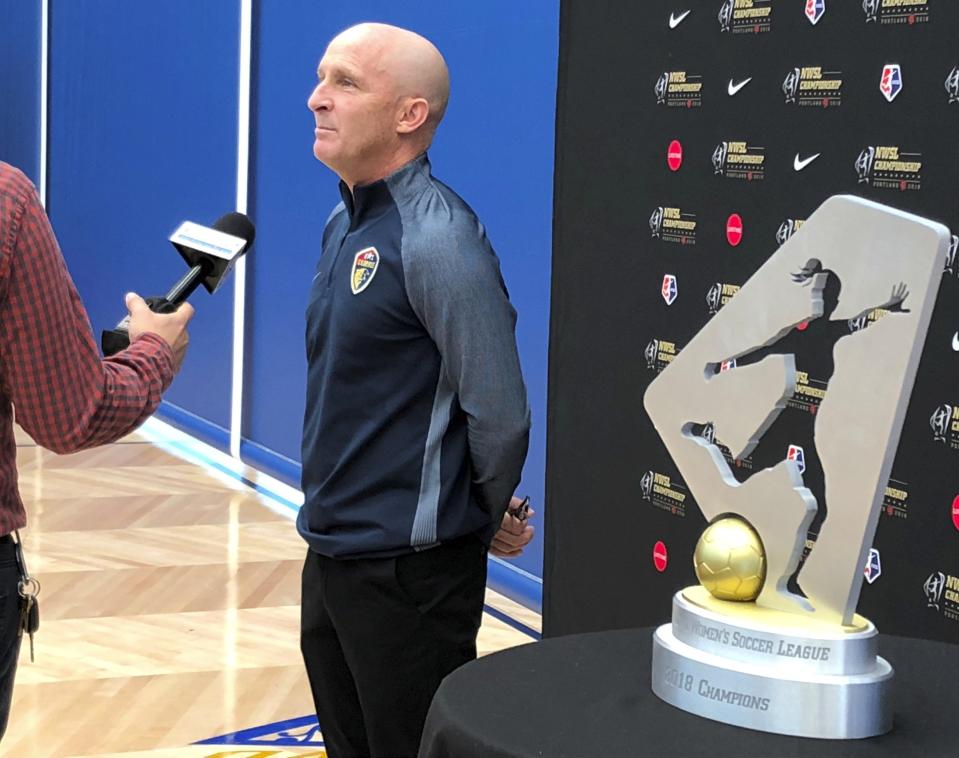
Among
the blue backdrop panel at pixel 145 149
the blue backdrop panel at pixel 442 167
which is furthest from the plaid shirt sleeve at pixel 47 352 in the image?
the blue backdrop panel at pixel 145 149

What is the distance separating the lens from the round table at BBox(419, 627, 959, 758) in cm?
138

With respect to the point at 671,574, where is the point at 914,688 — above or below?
above

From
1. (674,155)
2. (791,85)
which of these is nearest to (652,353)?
(674,155)

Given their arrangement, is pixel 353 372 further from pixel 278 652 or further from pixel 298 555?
pixel 298 555

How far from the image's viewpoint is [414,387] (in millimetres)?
2334

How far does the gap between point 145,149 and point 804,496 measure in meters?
6.65

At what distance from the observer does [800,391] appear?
8.95 feet

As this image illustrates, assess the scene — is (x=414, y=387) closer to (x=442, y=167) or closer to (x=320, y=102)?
(x=320, y=102)

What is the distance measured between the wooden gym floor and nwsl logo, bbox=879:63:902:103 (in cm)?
192

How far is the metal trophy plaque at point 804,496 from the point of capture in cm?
142

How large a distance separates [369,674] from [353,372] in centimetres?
49

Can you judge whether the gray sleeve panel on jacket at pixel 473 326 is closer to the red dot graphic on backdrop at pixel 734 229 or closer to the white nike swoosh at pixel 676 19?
the red dot graphic on backdrop at pixel 734 229

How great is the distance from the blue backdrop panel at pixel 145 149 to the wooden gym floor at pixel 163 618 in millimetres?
821

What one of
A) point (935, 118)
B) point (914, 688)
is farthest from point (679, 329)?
point (914, 688)
